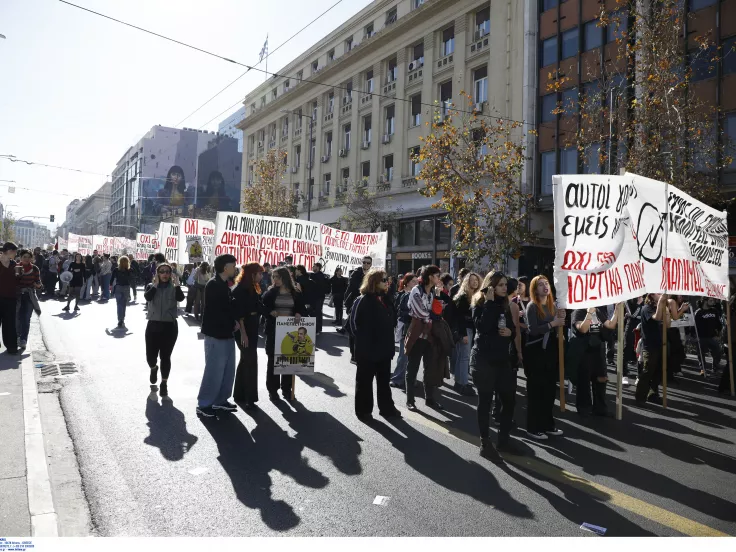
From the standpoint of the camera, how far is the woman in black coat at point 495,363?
5797 millimetres

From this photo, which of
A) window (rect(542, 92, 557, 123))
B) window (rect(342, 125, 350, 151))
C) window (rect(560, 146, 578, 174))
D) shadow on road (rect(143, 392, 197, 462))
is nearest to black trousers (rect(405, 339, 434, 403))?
shadow on road (rect(143, 392, 197, 462))

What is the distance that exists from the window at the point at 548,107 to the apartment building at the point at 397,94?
1081 millimetres

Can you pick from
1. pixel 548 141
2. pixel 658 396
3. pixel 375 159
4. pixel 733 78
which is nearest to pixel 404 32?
pixel 375 159

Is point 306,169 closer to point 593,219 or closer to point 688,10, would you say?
point 688,10

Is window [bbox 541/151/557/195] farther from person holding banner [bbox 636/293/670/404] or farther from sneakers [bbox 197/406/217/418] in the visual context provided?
sneakers [bbox 197/406/217/418]

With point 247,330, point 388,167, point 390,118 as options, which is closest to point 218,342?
point 247,330

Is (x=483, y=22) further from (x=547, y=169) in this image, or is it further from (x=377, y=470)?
(x=377, y=470)

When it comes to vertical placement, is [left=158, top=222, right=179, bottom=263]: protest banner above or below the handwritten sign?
above

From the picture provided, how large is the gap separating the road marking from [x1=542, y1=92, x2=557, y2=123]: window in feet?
74.3

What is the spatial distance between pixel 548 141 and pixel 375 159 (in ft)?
40.0

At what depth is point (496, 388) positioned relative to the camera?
5863 mm

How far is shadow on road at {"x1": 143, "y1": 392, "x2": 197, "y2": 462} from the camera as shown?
18.5 ft

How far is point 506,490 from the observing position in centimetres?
478

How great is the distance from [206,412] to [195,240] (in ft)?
37.6
